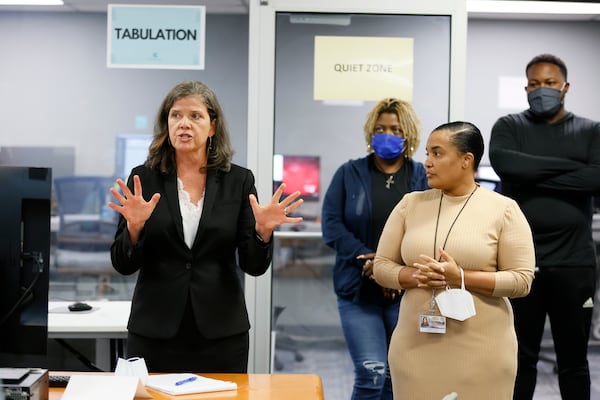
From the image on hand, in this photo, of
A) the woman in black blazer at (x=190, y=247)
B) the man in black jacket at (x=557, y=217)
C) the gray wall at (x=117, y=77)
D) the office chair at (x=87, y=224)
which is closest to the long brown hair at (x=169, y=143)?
the woman in black blazer at (x=190, y=247)

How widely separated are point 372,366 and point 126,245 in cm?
125

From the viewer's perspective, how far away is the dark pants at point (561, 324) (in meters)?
2.98

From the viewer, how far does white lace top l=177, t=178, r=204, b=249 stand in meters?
2.25

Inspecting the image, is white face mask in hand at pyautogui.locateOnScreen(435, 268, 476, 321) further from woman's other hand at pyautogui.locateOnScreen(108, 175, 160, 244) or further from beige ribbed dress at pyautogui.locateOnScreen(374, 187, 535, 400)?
woman's other hand at pyautogui.locateOnScreen(108, 175, 160, 244)

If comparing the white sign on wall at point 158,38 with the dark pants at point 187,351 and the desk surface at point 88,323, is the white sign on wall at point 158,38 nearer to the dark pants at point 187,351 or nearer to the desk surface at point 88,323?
the desk surface at point 88,323

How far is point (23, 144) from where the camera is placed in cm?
488

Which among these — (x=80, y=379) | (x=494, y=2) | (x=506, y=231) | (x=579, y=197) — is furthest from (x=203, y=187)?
(x=494, y=2)

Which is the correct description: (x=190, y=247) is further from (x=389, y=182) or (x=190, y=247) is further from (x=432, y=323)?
(x=389, y=182)

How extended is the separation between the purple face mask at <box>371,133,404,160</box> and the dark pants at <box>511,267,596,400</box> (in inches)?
32.7

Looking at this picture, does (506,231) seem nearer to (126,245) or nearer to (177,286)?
(177,286)

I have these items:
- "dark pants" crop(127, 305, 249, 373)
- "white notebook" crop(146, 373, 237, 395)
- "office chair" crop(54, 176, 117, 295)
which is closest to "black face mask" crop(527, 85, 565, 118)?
"dark pants" crop(127, 305, 249, 373)

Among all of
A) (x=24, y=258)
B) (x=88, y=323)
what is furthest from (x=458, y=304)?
(x=88, y=323)

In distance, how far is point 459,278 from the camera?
2.29 metres

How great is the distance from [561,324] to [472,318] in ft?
2.89
